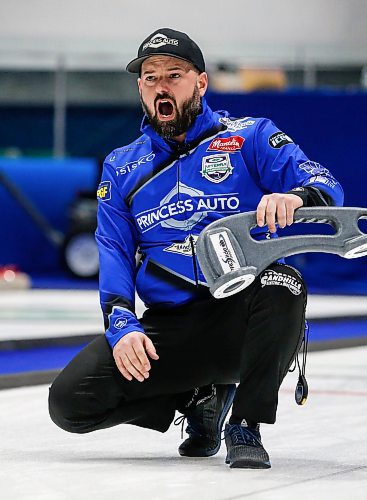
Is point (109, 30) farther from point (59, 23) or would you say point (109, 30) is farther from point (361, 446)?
point (361, 446)

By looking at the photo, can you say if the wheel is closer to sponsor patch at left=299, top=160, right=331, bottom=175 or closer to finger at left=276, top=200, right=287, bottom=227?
sponsor patch at left=299, top=160, right=331, bottom=175

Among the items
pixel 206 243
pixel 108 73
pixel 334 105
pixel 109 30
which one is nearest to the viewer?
pixel 206 243

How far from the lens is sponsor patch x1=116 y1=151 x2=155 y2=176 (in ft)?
10.2

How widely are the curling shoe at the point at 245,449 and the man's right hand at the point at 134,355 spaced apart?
0.78 ft

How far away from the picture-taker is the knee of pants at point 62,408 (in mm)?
2988

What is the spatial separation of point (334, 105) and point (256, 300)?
646cm

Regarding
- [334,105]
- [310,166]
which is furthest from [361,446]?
[334,105]

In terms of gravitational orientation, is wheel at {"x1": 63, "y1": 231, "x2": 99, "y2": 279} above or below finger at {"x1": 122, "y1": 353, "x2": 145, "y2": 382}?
below

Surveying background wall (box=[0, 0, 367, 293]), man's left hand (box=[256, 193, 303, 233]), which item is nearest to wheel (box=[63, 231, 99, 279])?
background wall (box=[0, 0, 367, 293])

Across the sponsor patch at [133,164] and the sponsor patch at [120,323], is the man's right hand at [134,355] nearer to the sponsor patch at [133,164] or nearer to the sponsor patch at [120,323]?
the sponsor patch at [120,323]

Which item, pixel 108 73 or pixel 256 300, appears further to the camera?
pixel 108 73

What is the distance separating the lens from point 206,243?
2.74 meters

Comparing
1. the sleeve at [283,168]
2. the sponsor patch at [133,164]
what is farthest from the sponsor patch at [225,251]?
the sponsor patch at [133,164]

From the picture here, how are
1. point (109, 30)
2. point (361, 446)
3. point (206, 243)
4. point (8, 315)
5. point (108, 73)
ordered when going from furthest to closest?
point (108, 73) < point (109, 30) < point (8, 315) < point (361, 446) < point (206, 243)
